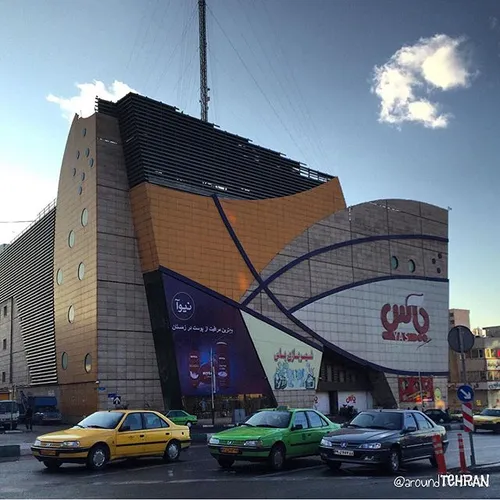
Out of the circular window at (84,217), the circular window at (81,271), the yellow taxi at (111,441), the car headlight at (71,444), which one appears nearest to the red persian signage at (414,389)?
the circular window at (81,271)

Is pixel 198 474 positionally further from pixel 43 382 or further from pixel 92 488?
pixel 43 382

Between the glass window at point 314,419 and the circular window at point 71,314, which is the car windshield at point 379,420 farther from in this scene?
the circular window at point 71,314

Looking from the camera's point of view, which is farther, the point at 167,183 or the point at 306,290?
the point at 306,290

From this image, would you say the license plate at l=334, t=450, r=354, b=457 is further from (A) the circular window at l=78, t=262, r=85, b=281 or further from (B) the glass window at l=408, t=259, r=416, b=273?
(B) the glass window at l=408, t=259, r=416, b=273

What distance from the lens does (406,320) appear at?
6188 centimetres

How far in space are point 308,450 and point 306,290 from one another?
36887 millimetres

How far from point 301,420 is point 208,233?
102 ft

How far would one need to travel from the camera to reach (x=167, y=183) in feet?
145

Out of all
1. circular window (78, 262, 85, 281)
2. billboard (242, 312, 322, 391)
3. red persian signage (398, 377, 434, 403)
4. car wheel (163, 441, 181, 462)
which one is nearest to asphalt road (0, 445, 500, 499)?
car wheel (163, 441, 181, 462)

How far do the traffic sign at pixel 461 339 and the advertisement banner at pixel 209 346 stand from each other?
29.3 meters

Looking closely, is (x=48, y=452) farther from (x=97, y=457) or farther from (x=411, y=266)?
(x=411, y=266)

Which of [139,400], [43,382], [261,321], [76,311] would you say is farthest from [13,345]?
[261,321]

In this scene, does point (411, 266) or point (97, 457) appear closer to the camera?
point (97, 457)

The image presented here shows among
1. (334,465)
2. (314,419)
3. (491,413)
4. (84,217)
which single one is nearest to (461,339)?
(334,465)
